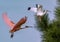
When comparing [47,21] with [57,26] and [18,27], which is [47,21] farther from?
[18,27]

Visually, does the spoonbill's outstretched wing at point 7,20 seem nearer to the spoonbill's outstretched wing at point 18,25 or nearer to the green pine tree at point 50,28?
the spoonbill's outstretched wing at point 18,25

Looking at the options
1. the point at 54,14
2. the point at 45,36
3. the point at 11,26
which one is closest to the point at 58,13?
the point at 54,14

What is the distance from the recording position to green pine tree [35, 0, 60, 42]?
2244mm

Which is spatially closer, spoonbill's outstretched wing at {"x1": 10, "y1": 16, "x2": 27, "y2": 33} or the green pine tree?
spoonbill's outstretched wing at {"x1": 10, "y1": 16, "x2": 27, "y2": 33}

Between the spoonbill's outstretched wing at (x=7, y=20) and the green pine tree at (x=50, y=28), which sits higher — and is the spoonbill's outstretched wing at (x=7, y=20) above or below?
above

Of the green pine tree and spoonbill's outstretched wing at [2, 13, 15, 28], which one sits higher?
spoonbill's outstretched wing at [2, 13, 15, 28]

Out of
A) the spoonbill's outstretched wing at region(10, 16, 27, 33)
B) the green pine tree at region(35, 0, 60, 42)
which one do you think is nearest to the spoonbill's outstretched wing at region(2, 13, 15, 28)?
the spoonbill's outstretched wing at region(10, 16, 27, 33)

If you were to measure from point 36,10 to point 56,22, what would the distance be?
207 mm

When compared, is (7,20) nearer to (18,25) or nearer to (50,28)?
(18,25)

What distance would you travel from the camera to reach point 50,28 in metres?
2.33

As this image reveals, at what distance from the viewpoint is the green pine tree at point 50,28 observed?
2.24 meters

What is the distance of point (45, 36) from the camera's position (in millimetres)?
2344

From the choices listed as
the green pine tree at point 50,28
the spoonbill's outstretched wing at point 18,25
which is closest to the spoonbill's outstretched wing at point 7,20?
the spoonbill's outstretched wing at point 18,25

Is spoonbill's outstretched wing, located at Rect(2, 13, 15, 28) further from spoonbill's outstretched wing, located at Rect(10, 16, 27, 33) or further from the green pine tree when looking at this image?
the green pine tree
